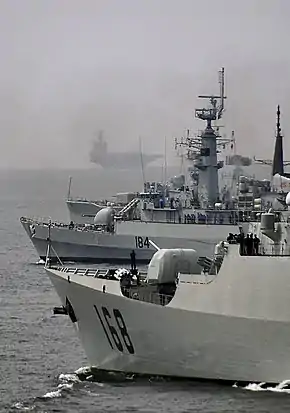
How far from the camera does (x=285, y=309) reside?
2031cm

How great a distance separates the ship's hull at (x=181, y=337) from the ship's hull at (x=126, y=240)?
29831 mm

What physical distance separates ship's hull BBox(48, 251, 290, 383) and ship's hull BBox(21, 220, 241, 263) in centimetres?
2983

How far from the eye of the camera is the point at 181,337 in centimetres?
2175

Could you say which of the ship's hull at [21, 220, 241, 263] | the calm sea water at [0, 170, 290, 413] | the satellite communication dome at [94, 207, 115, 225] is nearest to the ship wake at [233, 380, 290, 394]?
the calm sea water at [0, 170, 290, 413]

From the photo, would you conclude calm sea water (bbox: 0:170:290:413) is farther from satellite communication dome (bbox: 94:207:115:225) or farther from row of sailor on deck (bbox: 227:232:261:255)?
satellite communication dome (bbox: 94:207:115:225)

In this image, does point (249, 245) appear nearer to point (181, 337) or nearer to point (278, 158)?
point (181, 337)

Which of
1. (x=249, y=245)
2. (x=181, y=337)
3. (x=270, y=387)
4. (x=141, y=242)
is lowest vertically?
(x=141, y=242)

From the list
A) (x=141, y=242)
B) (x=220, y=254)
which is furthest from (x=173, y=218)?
(x=220, y=254)

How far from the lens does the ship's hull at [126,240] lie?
54991 millimetres

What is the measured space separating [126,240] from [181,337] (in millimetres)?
35527

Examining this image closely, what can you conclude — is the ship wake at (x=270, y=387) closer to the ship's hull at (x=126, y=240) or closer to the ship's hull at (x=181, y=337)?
the ship's hull at (x=181, y=337)

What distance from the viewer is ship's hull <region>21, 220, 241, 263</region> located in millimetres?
54991

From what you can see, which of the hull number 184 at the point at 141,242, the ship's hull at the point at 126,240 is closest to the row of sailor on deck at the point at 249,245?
the ship's hull at the point at 126,240

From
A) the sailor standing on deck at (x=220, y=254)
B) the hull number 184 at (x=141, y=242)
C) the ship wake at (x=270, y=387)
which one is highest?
the sailor standing on deck at (x=220, y=254)
